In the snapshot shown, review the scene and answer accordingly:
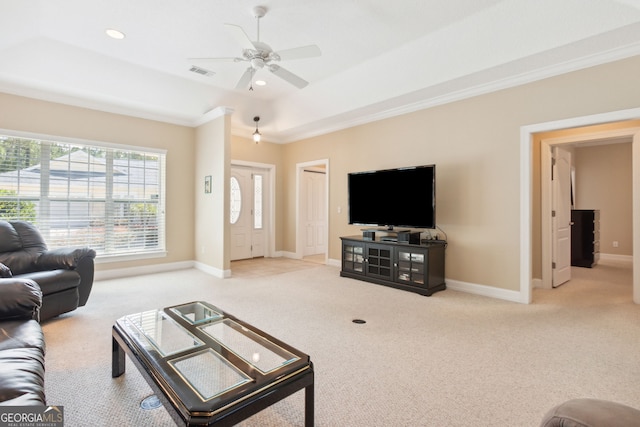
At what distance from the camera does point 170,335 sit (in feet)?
6.55

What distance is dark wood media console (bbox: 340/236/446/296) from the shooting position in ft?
14.1

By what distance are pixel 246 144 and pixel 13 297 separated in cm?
538

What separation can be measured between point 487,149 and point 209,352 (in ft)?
13.5

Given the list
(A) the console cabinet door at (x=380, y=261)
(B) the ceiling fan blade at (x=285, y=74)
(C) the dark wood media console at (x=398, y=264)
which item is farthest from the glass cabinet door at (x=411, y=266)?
(B) the ceiling fan blade at (x=285, y=74)

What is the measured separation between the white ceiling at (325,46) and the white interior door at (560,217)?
1758 millimetres

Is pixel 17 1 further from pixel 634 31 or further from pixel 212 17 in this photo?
pixel 634 31

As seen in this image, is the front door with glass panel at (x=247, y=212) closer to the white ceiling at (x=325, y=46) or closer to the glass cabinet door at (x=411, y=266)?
the white ceiling at (x=325, y=46)

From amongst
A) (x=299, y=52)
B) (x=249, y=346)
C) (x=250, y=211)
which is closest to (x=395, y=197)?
(x=299, y=52)

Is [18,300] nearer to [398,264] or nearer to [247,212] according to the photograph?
[398,264]

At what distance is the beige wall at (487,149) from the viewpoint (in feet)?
11.3

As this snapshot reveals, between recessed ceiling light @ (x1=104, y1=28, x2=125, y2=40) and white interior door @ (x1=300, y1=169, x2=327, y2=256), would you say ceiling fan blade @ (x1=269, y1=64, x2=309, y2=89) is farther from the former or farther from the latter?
white interior door @ (x1=300, y1=169, x2=327, y2=256)

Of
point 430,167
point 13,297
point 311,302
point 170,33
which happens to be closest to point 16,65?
point 170,33

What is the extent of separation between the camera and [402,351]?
8.60 ft


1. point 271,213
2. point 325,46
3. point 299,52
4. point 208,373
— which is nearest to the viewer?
point 208,373
